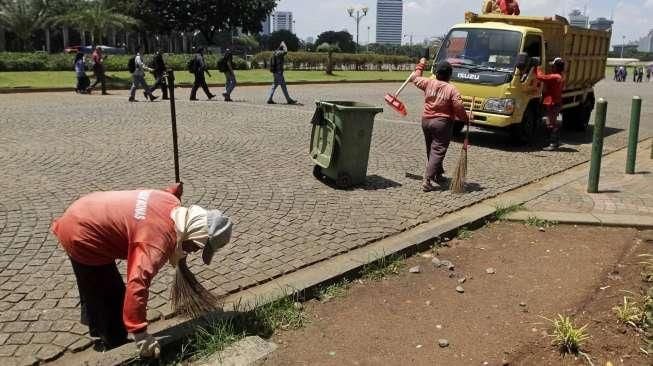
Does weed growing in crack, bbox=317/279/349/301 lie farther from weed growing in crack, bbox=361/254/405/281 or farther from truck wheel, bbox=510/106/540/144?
truck wheel, bbox=510/106/540/144

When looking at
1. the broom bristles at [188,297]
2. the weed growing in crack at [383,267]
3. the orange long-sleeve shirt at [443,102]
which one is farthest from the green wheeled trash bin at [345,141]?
the broom bristles at [188,297]

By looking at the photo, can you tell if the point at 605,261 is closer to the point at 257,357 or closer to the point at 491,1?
the point at 257,357

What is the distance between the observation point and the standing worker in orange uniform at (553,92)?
10.6m

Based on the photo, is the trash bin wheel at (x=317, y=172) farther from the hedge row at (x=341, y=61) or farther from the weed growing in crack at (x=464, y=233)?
the hedge row at (x=341, y=61)

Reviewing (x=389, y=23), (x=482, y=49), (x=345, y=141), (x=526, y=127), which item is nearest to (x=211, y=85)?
(x=482, y=49)

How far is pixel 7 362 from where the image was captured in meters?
3.27

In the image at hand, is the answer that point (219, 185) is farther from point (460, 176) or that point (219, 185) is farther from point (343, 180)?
point (460, 176)

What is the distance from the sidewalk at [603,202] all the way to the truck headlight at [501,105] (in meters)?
2.04

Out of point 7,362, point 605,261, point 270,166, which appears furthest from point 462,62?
point 7,362

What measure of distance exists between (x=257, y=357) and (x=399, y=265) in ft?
6.13

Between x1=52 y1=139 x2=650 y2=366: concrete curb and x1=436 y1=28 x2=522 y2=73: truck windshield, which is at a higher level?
x1=436 y1=28 x2=522 y2=73: truck windshield

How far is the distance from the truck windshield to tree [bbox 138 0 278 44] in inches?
2088

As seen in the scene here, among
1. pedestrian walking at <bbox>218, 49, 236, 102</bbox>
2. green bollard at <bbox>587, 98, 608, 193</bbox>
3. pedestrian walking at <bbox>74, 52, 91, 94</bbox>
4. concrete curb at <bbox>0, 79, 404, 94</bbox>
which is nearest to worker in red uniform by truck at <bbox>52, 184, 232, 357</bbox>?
green bollard at <bbox>587, 98, 608, 193</bbox>

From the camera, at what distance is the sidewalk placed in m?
6.28
